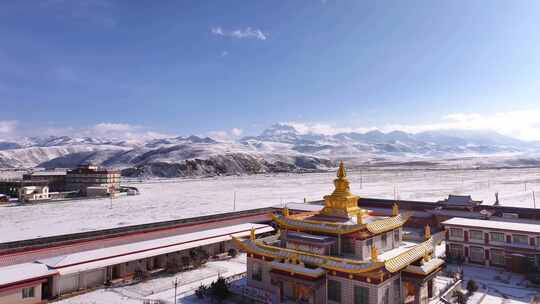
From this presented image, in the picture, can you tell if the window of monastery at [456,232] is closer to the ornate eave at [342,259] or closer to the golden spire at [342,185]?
the ornate eave at [342,259]

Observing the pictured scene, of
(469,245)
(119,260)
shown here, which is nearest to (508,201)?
(469,245)

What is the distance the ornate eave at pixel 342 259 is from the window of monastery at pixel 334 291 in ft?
3.56

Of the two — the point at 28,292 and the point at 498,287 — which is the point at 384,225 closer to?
the point at 498,287

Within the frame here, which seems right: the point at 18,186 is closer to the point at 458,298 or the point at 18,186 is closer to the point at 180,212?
the point at 180,212

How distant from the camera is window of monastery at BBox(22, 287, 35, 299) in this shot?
80.8 feet

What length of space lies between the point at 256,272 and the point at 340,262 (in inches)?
301

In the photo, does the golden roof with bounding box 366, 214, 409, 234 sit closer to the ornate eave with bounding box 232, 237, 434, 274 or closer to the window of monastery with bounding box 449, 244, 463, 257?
the ornate eave with bounding box 232, 237, 434, 274

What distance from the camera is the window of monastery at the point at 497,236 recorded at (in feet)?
114

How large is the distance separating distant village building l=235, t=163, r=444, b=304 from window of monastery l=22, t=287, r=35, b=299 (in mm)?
14685

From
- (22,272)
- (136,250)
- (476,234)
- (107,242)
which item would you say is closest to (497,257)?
(476,234)

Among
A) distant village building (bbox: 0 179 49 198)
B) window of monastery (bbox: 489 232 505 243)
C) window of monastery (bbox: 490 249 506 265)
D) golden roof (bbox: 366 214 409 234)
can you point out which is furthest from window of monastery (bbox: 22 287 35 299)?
distant village building (bbox: 0 179 49 198)

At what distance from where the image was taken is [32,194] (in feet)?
273

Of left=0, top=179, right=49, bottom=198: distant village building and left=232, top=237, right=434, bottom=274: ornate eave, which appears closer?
left=232, top=237, right=434, bottom=274: ornate eave

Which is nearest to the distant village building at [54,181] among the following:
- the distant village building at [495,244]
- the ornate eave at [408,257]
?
the distant village building at [495,244]
